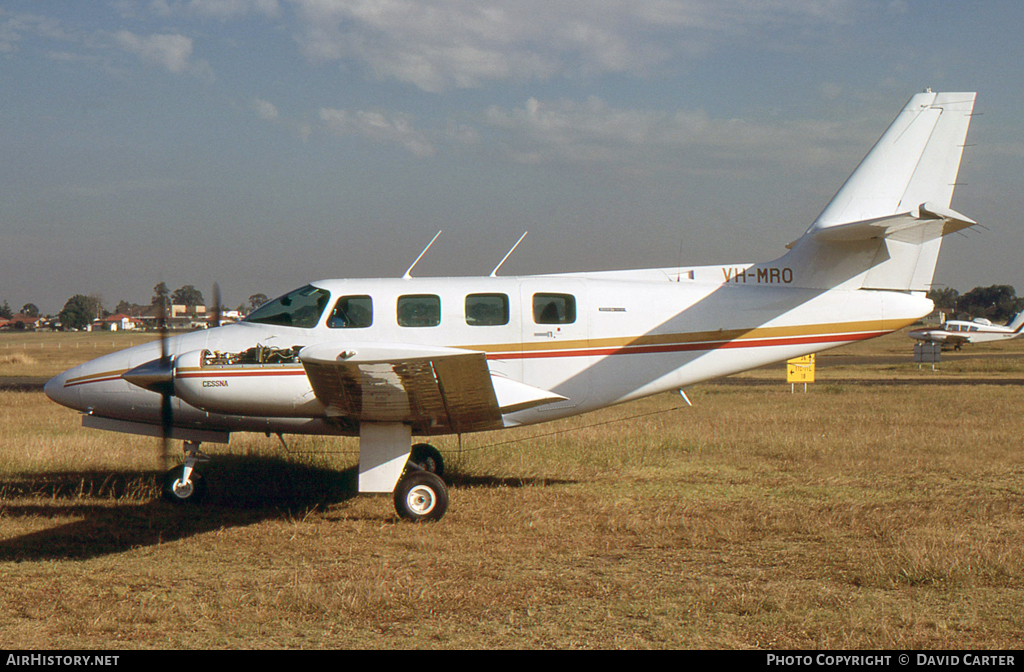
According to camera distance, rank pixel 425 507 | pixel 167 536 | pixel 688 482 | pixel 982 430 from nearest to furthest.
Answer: pixel 167 536 < pixel 425 507 < pixel 688 482 < pixel 982 430

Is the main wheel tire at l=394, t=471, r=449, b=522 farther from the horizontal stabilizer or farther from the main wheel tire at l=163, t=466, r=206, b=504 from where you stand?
the horizontal stabilizer

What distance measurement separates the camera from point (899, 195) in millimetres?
10656

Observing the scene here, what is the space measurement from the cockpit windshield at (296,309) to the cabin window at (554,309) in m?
2.67

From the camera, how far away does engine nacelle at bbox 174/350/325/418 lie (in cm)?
880

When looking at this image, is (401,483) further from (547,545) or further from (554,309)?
(554,309)

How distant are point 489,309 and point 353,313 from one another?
67.9 inches

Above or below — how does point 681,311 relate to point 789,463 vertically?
above

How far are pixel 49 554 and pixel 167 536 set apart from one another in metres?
1.15

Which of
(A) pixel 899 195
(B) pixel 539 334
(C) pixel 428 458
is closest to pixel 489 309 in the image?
(B) pixel 539 334

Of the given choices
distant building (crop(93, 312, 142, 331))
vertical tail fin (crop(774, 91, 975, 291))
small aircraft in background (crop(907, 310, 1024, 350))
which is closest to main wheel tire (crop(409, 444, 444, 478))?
distant building (crop(93, 312, 142, 331))
